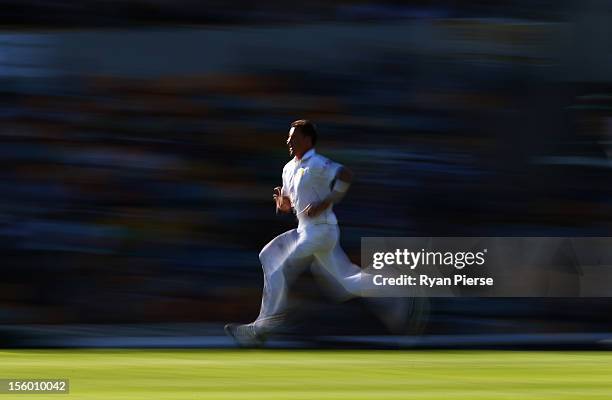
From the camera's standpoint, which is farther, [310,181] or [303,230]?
[303,230]

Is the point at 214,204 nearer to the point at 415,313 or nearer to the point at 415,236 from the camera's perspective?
the point at 415,236

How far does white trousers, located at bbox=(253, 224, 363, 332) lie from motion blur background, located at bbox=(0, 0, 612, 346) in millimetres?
2442

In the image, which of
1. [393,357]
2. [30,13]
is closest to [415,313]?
[393,357]

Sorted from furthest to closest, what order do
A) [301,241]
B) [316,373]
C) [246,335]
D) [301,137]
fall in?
[246,335], [301,241], [301,137], [316,373]

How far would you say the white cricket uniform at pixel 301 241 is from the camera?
9.52 metres

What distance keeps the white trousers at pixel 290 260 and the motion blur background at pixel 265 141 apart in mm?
2442

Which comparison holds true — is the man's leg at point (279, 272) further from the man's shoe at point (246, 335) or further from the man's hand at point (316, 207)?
the man's hand at point (316, 207)

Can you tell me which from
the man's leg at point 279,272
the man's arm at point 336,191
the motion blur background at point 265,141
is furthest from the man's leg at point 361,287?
the motion blur background at point 265,141

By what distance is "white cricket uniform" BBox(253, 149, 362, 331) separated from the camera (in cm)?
952

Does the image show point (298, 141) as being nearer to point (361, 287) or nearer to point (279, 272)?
Answer: point (279, 272)

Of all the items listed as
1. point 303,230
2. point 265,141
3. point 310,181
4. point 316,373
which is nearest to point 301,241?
point 303,230

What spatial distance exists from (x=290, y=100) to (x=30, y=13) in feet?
8.00

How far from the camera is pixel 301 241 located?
961cm

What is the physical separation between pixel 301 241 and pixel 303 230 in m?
0.07
